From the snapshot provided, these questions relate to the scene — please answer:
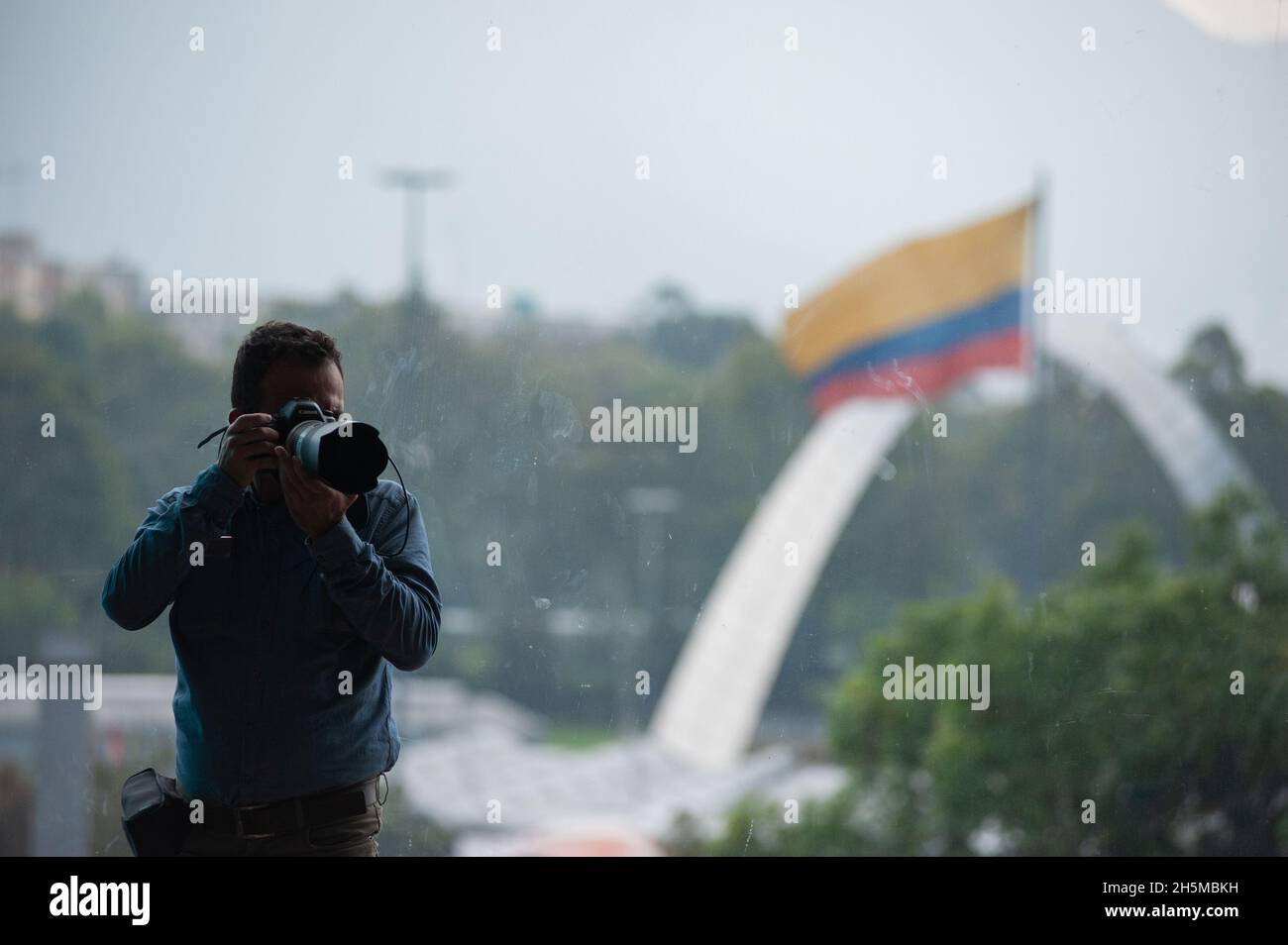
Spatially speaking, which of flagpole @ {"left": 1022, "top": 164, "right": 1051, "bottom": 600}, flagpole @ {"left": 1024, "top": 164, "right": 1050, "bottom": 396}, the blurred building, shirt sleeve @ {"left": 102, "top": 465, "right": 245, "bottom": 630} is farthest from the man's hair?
flagpole @ {"left": 1022, "top": 164, "right": 1051, "bottom": 600}

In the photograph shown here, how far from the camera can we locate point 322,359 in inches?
59.4

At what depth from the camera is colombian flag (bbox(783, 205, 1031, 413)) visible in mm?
3133

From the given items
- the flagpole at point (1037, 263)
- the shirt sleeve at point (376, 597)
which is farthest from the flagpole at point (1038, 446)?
the shirt sleeve at point (376, 597)

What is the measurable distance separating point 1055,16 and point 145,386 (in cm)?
227

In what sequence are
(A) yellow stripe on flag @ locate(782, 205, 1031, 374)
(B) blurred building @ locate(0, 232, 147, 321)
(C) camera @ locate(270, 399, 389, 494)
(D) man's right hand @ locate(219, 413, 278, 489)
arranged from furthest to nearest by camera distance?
(A) yellow stripe on flag @ locate(782, 205, 1031, 374) < (B) blurred building @ locate(0, 232, 147, 321) < (D) man's right hand @ locate(219, 413, 278, 489) < (C) camera @ locate(270, 399, 389, 494)

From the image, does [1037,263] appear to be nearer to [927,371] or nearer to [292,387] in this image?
[927,371]

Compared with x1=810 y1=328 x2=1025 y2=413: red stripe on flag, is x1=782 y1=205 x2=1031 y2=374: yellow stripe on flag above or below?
above

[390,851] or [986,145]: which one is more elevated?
[986,145]

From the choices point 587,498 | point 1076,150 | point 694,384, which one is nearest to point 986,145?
point 1076,150

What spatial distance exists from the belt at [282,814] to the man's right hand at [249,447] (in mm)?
390

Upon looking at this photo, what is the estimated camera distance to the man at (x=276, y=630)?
1385 millimetres

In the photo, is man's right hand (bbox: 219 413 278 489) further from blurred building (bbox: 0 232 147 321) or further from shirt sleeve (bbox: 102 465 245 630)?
blurred building (bbox: 0 232 147 321)

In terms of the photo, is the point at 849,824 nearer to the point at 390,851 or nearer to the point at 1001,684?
the point at 1001,684

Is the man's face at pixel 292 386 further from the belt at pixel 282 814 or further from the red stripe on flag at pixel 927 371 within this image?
the red stripe on flag at pixel 927 371
